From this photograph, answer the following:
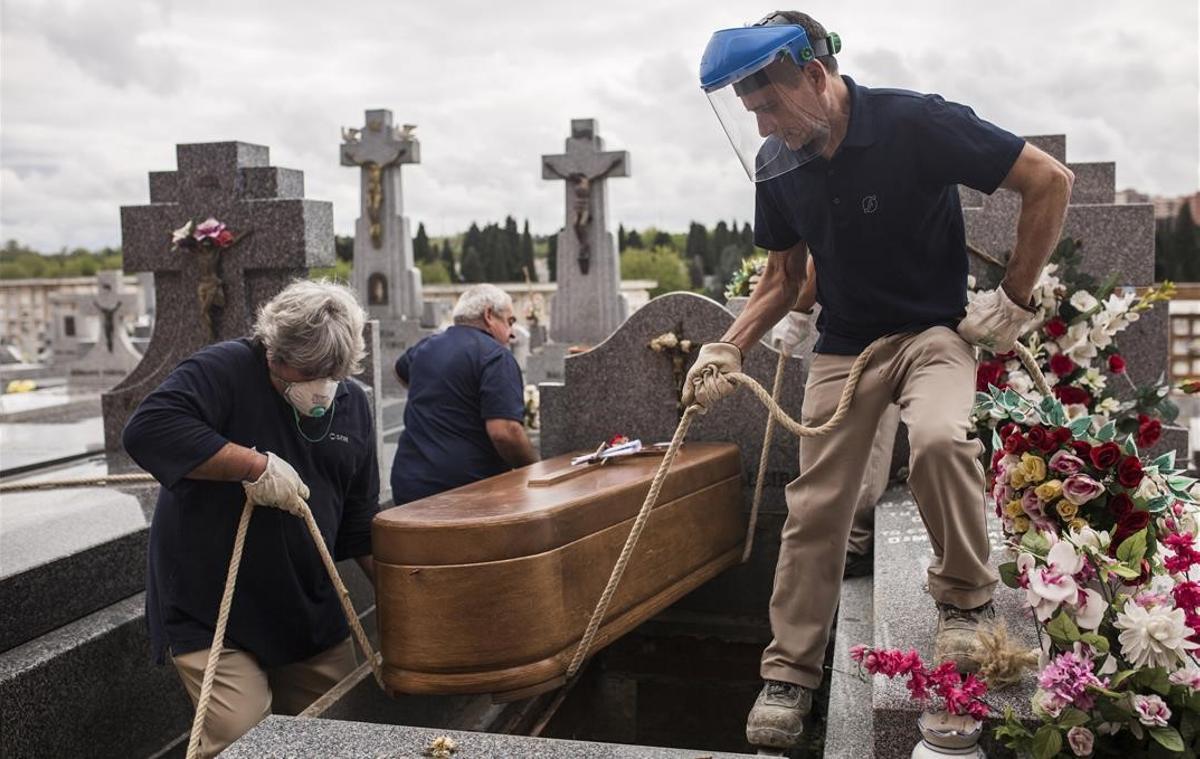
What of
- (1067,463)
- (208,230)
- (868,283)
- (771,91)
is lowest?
(1067,463)

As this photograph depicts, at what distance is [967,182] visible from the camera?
2.94 meters

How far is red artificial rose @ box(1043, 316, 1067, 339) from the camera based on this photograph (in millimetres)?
5082

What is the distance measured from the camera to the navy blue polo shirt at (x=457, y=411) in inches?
194

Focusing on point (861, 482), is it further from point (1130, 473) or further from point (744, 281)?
point (744, 281)

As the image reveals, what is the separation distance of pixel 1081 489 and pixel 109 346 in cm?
1522

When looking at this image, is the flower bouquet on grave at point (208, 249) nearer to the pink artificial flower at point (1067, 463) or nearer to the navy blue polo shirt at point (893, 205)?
the navy blue polo shirt at point (893, 205)

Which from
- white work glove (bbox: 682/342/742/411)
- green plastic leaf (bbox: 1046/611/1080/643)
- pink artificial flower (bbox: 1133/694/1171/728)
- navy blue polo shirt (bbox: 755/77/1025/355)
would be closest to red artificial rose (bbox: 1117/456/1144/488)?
green plastic leaf (bbox: 1046/611/1080/643)

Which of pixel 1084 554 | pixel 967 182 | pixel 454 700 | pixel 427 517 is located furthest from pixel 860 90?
pixel 454 700

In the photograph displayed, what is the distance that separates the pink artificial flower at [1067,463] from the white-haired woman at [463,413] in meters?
2.67

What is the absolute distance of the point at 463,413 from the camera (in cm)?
501

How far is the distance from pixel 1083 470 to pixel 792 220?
1.12 metres

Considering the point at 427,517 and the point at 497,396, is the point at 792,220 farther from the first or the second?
the point at 497,396

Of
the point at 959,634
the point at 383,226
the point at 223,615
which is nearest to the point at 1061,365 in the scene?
the point at 959,634

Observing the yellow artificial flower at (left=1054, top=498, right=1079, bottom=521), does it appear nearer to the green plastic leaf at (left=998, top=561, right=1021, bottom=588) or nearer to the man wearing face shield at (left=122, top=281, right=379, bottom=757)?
the green plastic leaf at (left=998, top=561, right=1021, bottom=588)
